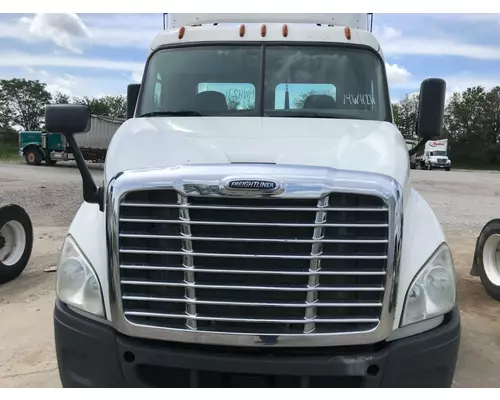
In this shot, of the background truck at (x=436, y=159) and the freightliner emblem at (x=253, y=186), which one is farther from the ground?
the freightliner emblem at (x=253, y=186)

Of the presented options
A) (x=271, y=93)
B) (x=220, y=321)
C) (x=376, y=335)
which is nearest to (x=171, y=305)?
(x=220, y=321)

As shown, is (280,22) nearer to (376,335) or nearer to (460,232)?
(376,335)

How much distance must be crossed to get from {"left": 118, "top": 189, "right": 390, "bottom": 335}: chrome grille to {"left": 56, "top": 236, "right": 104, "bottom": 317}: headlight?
0.19m

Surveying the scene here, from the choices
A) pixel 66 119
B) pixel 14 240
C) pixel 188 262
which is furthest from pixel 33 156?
pixel 188 262

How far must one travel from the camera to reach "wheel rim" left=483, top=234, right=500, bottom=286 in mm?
6355

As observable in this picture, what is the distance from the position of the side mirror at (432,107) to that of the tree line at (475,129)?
5986 cm

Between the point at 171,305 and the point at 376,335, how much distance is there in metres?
1.08

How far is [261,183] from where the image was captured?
265 cm

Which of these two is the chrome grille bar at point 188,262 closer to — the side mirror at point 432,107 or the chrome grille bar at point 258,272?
the chrome grille bar at point 258,272

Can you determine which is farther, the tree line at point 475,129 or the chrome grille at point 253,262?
the tree line at point 475,129

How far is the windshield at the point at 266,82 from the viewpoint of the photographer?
424 centimetres

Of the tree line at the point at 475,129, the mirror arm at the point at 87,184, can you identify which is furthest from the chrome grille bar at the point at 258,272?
the tree line at the point at 475,129

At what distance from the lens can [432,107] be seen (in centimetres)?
424

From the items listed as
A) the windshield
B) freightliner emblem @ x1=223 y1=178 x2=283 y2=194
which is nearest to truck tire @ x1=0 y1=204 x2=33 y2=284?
the windshield
